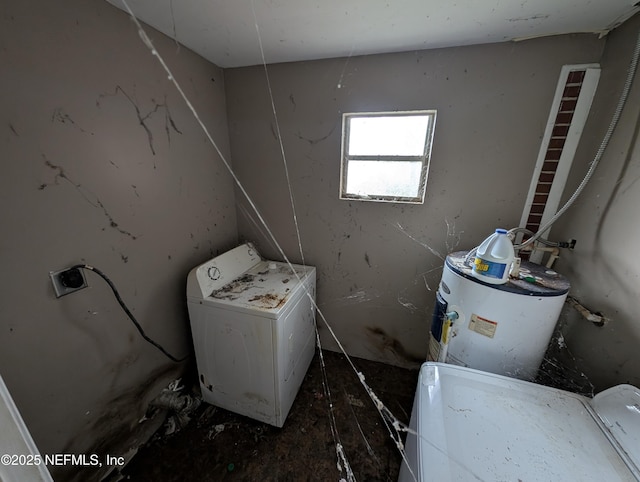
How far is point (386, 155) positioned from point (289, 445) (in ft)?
5.96

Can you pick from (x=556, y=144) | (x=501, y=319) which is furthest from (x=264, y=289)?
(x=556, y=144)

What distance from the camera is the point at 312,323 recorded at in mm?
1725

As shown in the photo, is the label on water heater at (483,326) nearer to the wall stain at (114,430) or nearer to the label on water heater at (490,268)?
the label on water heater at (490,268)

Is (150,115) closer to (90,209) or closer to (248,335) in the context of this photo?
(90,209)

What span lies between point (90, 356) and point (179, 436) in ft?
2.39

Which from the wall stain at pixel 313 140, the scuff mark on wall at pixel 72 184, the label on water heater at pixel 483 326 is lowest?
the label on water heater at pixel 483 326

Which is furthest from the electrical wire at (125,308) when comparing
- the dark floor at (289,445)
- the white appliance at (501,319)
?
A: the white appliance at (501,319)

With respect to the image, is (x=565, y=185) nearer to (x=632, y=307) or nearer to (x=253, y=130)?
(x=632, y=307)

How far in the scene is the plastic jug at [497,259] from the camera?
39.1 inches

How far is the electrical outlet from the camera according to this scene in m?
0.88

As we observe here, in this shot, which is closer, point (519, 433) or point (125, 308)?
point (519, 433)

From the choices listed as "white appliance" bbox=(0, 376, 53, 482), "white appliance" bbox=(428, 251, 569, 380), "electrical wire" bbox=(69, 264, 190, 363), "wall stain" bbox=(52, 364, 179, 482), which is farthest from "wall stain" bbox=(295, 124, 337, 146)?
"wall stain" bbox=(52, 364, 179, 482)

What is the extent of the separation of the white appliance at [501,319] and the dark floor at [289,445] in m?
0.66

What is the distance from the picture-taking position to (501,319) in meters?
0.99
